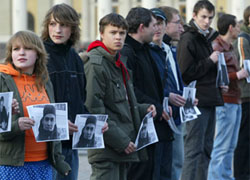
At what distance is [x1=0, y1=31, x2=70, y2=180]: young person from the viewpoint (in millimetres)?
3949

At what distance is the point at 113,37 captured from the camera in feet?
16.0

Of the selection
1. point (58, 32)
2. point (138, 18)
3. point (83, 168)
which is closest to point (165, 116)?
point (138, 18)

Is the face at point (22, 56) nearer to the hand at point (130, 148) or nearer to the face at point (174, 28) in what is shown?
the hand at point (130, 148)

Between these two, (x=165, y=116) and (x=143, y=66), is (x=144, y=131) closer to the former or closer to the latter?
(x=165, y=116)

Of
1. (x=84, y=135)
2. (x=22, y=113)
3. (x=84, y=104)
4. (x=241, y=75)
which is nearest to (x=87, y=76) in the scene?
(x=84, y=104)

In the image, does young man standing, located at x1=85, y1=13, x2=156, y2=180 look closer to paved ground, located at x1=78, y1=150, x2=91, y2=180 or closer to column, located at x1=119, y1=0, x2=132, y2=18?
paved ground, located at x1=78, y1=150, x2=91, y2=180

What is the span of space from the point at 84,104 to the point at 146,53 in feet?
3.34

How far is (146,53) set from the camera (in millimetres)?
5508

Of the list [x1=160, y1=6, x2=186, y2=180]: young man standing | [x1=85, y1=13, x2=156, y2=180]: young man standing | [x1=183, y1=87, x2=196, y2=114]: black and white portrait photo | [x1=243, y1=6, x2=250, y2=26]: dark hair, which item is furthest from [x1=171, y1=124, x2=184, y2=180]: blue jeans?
[x1=243, y1=6, x2=250, y2=26]: dark hair

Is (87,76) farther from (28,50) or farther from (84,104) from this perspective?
(28,50)

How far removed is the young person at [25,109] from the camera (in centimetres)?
395

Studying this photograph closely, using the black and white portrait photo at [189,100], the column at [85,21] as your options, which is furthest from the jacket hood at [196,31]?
the column at [85,21]

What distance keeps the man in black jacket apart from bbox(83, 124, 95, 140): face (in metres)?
0.91

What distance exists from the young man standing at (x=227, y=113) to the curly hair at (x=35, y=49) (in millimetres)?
3410
